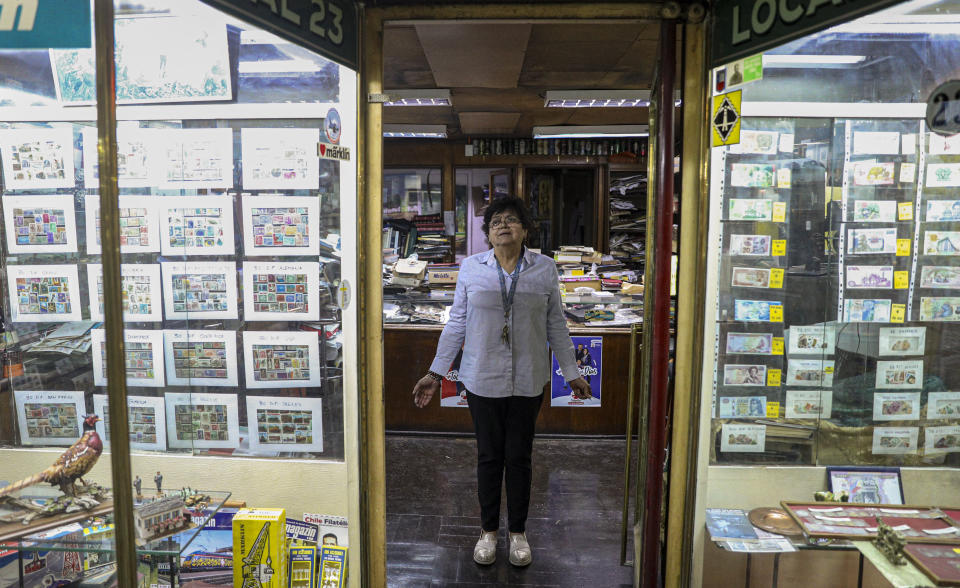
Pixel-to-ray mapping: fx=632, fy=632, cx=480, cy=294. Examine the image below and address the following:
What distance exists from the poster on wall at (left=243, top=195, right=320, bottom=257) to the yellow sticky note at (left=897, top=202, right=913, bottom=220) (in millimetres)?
2413

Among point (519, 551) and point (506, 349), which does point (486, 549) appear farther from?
point (506, 349)

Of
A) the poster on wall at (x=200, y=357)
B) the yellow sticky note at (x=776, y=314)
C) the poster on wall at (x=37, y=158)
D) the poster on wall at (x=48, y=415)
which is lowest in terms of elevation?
the poster on wall at (x=48, y=415)

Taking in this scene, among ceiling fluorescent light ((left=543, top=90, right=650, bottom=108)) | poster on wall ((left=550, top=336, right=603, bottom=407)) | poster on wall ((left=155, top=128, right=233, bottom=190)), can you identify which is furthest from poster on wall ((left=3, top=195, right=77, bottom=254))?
ceiling fluorescent light ((left=543, top=90, right=650, bottom=108))

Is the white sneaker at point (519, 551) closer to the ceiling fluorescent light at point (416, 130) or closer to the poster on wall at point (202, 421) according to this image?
the poster on wall at point (202, 421)

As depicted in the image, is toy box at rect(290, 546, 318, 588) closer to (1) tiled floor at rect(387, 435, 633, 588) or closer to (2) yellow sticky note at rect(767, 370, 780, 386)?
(1) tiled floor at rect(387, 435, 633, 588)

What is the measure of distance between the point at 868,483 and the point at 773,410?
485 millimetres

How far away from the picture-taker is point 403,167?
8336mm

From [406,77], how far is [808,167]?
3.17 m

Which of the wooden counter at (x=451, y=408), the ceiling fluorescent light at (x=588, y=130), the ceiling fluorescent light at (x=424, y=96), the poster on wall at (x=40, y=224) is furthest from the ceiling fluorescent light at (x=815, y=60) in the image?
the ceiling fluorescent light at (x=588, y=130)

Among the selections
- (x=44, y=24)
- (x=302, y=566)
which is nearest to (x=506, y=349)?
(x=302, y=566)

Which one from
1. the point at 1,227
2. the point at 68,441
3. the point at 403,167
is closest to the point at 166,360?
the point at 68,441

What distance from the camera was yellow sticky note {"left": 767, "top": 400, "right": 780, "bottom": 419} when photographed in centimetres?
274

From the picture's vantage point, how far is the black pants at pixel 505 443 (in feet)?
10.3

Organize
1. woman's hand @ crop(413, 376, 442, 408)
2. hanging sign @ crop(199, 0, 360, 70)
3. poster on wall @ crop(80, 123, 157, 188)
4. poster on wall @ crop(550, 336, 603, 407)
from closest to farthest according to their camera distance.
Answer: hanging sign @ crop(199, 0, 360, 70) < poster on wall @ crop(80, 123, 157, 188) < woman's hand @ crop(413, 376, 442, 408) < poster on wall @ crop(550, 336, 603, 407)
